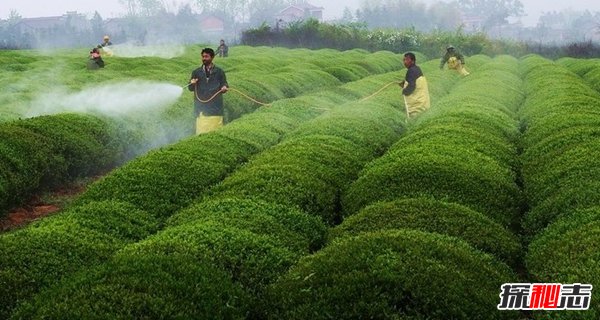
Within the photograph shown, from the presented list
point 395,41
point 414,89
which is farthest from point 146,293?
point 395,41

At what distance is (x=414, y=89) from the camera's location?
19.4m

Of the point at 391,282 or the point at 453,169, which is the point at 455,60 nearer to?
the point at 453,169

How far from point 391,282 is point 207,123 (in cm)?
1089

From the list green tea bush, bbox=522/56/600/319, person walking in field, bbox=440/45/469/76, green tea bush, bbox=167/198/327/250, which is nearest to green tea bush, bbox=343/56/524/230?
green tea bush, bbox=522/56/600/319

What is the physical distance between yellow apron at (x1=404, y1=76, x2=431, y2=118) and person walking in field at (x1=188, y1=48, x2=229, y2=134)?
5.21 meters

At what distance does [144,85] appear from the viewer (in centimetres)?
2355

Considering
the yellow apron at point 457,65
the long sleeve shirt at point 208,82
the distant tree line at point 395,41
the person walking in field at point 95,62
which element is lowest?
the distant tree line at point 395,41

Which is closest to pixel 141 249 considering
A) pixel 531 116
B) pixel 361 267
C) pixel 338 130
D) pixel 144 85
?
pixel 361 267

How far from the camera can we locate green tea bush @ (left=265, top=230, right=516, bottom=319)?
703cm

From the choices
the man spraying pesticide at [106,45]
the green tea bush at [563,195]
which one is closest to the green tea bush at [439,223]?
the green tea bush at [563,195]

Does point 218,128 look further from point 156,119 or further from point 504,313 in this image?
point 504,313

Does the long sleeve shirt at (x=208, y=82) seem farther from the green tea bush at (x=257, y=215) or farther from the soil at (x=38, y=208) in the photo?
the green tea bush at (x=257, y=215)

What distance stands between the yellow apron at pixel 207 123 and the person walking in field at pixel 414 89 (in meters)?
5.00
